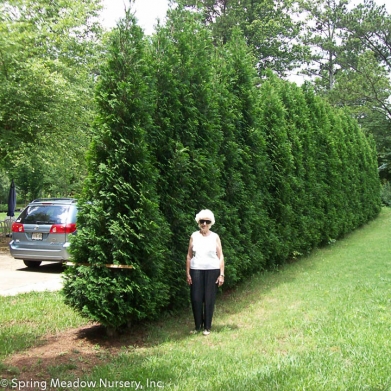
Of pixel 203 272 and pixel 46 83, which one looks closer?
pixel 203 272

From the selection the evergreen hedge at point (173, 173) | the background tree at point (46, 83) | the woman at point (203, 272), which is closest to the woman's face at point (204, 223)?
the woman at point (203, 272)

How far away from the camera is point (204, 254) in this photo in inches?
229

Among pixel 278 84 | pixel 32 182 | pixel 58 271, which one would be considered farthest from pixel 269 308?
pixel 32 182

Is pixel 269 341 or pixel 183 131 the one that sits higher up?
pixel 183 131

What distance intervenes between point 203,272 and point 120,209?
139cm

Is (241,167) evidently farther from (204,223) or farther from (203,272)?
(203,272)

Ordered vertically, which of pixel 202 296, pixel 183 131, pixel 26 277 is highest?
pixel 183 131

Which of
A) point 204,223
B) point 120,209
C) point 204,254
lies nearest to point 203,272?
point 204,254

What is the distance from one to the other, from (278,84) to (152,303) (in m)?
8.40

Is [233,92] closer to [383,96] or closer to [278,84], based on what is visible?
[278,84]

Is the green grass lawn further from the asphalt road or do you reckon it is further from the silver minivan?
the silver minivan

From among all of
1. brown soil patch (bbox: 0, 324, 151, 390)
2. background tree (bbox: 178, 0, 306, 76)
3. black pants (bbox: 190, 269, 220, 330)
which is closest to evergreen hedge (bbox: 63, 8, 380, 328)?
brown soil patch (bbox: 0, 324, 151, 390)

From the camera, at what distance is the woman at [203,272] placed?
573 centimetres

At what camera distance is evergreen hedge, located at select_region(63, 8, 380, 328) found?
209 inches
